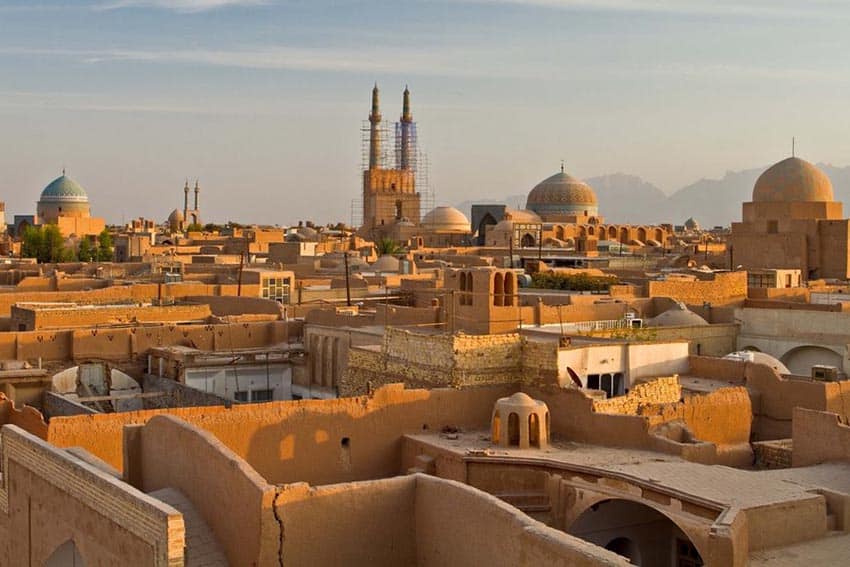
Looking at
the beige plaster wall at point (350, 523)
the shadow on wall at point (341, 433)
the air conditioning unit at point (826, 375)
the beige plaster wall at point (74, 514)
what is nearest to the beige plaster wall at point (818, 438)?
the air conditioning unit at point (826, 375)

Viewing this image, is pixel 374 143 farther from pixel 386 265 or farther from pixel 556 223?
pixel 386 265

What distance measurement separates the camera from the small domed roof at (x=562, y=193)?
266ft

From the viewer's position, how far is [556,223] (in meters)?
76.8

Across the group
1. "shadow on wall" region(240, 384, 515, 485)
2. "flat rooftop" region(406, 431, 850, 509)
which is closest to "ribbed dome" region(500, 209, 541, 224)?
"shadow on wall" region(240, 384, 515, 485)

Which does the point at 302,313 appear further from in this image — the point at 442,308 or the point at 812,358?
the point at 812,358

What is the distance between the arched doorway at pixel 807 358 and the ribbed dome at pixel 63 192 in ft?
235

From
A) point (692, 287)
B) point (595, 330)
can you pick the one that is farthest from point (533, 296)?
point (595, 330)

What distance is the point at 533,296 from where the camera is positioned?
28.3 metres

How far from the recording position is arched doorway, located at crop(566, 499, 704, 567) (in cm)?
1548

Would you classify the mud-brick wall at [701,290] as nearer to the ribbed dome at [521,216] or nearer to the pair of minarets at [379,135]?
the ribbed dome at [521,216]

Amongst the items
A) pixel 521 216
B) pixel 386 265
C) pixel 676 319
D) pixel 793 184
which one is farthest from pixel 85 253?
pixel 676 319

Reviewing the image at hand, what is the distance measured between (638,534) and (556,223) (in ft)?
202

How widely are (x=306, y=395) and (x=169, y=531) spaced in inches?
482

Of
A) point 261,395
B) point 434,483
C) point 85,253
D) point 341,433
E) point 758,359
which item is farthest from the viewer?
point 85,253
